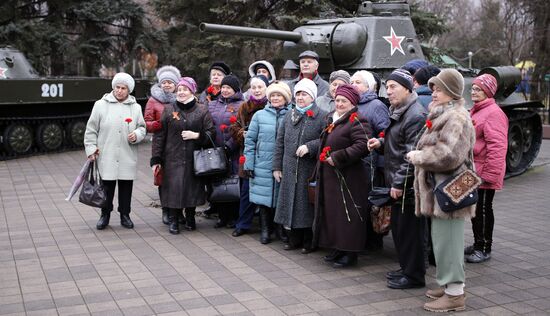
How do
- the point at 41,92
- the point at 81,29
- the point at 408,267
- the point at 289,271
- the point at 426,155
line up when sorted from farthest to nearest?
the point at 81,29 → the point at 41,92 → the point at 289,271 → the point at 408,267 → the point at 426,155

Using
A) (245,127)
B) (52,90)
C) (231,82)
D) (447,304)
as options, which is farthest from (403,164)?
(52,90)

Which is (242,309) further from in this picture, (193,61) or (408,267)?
(193,61)

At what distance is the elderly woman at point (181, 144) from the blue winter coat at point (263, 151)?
68cm

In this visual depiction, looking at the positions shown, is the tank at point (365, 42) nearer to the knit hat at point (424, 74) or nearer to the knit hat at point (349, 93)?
the knit hat at point (424, 74)

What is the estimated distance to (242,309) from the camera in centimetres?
532

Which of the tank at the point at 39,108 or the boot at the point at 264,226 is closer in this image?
the boot at the point at 264,226

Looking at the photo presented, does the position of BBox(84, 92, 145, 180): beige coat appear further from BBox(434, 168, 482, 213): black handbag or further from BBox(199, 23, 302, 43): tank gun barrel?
BBox(434, 168, 482, 213): black handbag

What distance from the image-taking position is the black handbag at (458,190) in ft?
16.6

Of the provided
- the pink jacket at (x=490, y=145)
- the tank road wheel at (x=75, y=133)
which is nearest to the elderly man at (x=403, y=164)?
the pink jacket at (x=490, y=145)

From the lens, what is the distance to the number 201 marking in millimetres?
15272

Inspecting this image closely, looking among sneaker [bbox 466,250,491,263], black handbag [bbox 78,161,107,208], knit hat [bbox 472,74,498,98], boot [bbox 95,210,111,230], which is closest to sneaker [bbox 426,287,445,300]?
sneaker [bbox 466,250,491,263]

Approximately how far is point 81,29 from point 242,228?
1812 cm

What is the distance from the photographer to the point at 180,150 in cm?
773

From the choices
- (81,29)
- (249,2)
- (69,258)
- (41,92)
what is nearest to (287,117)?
(69,258)
